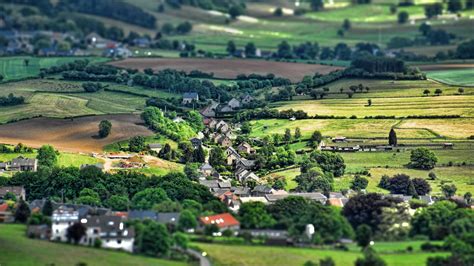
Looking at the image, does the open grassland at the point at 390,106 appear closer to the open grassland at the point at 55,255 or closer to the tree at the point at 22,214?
the tree at the point at 22,214

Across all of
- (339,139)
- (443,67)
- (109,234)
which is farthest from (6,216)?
(443,67)

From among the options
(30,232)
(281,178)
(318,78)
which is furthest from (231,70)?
(30,232)

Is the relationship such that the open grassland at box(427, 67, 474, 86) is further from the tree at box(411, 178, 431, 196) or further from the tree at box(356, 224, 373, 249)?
the tree at box(356, 224, 373, 249)

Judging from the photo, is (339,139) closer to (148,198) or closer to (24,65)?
(148,198)

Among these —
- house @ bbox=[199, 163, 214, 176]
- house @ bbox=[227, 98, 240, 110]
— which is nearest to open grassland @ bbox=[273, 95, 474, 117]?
house @ bbox=[227, 98, 240, 110]

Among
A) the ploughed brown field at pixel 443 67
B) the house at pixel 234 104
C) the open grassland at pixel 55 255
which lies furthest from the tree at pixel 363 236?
the ploughed brown field at pixel 443 67
